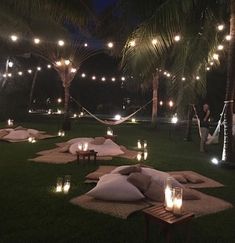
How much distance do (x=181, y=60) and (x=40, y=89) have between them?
18.7 m

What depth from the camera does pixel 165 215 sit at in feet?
14.0

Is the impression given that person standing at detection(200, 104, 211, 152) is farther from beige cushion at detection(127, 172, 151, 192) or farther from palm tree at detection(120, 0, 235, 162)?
beige cushion at detection(127, 172, 151, 192)

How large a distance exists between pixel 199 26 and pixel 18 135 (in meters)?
7.08

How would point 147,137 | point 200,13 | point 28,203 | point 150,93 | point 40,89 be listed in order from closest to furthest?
point 28,203, point 200,13, point 147,137, point 40,89, point 150,93

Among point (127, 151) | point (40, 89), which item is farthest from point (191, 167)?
point (40, 89)

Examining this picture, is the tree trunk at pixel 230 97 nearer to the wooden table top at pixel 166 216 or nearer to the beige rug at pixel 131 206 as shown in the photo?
the beige rug at pixel 131 206

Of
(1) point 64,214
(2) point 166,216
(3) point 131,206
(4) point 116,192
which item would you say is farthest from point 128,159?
(2) point 166,216

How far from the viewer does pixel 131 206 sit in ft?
18.5

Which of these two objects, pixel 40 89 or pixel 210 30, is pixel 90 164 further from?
pixel 40 89

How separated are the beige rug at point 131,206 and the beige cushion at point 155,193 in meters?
0.17

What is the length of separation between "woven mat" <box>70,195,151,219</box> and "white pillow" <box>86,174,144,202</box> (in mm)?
80

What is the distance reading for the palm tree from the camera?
Answer: 331 inches

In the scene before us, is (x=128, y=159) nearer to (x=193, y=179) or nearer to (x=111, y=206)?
(x=193, y=179)

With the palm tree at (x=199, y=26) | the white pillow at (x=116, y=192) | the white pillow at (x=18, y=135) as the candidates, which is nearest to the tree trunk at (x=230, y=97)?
the palm tree at (x=199, y=26)
